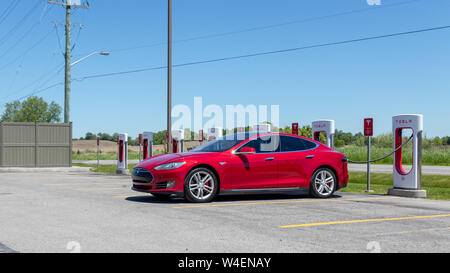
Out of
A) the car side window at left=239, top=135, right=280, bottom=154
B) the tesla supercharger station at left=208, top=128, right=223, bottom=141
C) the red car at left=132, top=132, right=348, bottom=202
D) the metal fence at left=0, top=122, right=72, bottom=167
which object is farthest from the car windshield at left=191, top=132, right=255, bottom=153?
the metal fence at left=0, top=122, right=72, bottom=167

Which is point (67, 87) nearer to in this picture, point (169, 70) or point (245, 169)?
point (169, 70)

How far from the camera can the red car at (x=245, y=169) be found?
1021 centimetres

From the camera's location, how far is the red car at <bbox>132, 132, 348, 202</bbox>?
33.5 feet

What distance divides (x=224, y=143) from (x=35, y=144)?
20.3 m

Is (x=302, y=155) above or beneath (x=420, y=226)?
above

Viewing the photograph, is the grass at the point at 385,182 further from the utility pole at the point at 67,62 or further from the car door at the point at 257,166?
the utility pole at the point at 67,62

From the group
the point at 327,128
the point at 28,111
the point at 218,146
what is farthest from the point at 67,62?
the point at 28,111

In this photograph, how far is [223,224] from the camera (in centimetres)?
760

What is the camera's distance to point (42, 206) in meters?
9.84

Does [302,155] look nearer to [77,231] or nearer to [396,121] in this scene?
[396,121]

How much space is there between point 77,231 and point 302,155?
19.7 ft

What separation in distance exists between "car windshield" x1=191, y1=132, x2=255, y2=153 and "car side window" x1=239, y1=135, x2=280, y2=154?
0.23m

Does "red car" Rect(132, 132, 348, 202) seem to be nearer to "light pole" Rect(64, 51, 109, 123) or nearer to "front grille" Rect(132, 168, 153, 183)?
"front grille" Rect(132, 168, 153, 183)
